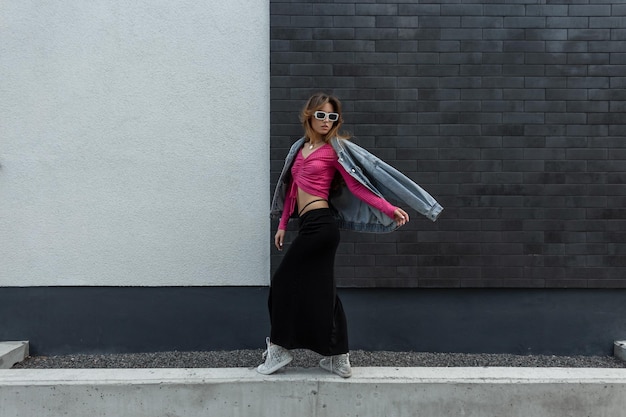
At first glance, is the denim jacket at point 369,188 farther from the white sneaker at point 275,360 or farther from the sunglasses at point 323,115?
the white sneaker at point 275,360

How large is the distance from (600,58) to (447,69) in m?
1.27

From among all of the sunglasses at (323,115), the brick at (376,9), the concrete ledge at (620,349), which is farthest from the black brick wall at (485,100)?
the sunglasses at (323,115)

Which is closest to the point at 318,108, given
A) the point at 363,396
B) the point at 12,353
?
the point at 363,396

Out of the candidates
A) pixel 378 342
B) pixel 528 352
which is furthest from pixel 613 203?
pixel 378 342

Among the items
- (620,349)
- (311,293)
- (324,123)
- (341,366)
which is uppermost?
(324,123)

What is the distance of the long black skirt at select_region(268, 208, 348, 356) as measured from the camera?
305 cm

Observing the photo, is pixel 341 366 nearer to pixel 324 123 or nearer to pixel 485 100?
pixel 324 123

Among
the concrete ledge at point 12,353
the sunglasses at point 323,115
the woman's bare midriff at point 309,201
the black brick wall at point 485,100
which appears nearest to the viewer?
the sunglasses at point 323,115

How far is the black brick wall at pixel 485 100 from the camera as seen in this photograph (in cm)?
412

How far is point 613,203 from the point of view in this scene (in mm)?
4156

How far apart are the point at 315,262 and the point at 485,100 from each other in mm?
2159

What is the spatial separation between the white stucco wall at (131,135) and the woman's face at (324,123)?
1.21m

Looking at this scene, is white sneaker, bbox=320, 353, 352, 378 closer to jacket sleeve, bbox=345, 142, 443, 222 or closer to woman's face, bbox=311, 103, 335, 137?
jacket sleeve, bbox=345, 142, 443, 222

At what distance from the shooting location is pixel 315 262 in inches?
121
